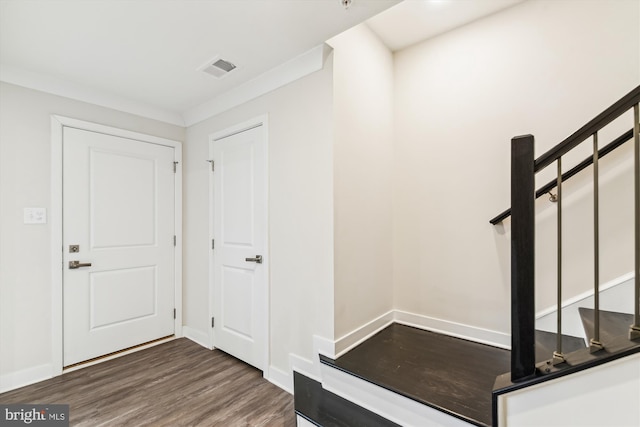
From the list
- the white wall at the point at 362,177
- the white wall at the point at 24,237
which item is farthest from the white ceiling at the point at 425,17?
the white wall at the point at 24,237

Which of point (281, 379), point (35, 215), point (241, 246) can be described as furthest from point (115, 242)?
point (281, 379)

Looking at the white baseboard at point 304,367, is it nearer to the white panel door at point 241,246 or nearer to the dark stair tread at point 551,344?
the white panel door at point 241,246

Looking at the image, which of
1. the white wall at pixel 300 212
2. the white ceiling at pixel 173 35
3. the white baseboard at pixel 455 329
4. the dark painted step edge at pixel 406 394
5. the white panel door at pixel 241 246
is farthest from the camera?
the white panel door at pixel 241 246

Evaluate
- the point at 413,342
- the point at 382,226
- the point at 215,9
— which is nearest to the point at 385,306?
the point at 413,342

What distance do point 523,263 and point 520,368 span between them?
45 centimetres

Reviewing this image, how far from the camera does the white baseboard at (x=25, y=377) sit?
206 centimetres

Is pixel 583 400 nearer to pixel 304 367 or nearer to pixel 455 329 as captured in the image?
pixel 455 329

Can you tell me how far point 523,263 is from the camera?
1185mm

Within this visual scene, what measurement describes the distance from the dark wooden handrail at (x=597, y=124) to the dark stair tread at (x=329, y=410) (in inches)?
61.7

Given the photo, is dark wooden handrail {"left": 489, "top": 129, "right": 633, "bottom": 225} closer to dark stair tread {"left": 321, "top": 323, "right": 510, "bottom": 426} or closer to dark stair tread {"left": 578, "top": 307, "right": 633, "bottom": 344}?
dark stair tread {"left": 578, "top": 307, "right": 633, "bottom": 344}

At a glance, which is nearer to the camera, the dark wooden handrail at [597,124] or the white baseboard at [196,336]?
the dark wooden handrail at [597,124]

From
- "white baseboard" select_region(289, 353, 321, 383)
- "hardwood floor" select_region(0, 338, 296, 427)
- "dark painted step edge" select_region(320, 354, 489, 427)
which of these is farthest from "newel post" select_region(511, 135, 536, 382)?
"hardwood floor" select_region(0, 338, 296, 427)

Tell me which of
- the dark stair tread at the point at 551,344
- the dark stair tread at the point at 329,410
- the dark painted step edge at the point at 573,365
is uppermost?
the dark painted step edge at the point at 573,365

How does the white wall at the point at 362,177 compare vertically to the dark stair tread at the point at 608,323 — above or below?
above
